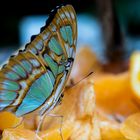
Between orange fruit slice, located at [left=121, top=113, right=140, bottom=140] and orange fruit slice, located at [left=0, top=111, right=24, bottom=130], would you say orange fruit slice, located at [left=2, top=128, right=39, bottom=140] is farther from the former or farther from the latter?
orange fruit slice, located at [left=121, top=113, right=140, bottom=140]

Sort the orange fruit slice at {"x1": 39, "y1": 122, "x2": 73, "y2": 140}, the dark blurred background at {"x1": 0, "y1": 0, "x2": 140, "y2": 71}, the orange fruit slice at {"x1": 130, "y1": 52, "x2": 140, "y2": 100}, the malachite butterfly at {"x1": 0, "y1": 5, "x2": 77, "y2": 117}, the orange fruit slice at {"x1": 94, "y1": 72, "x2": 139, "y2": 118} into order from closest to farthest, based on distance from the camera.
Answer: the malachite butterfly at {"x1": 0, "y1": 5, "x2": 77, "y2": 117}
the orange fruit slice at {"x1": 39, "y1": 122, "x2": 73, "y2": 140}
the orange fruit slice at {"x1": 130, "y1": 52, "x2": 140, "y2": 100}
the orange fruit slice at {"x1": 94, "y1": 72, "x2": 139, "y2": 118}
the dark blurred background at {"x1": 0, "y1": 0, "x2": 140, "y2": 71}

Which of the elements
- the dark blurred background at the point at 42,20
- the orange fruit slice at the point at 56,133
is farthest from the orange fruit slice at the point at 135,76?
the dark blurred background at the point at 42,20

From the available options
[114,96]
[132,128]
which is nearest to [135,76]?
[114,96]

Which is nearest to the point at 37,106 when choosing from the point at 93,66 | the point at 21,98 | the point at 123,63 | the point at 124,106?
the point at 21,98

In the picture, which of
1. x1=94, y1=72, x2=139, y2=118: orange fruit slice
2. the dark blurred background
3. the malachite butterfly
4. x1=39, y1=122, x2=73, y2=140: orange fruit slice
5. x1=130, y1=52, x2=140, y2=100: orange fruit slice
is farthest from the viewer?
the dark blurred background

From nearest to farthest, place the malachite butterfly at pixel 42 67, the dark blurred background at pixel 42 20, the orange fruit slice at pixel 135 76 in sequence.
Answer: the malachite butterfly at pixel 42 67
the orange fruit slice at pixel 135 76
the dark blurred background at pixel 42 20

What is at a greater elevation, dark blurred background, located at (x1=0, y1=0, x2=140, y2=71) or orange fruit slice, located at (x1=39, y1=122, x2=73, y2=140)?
orange fruit slice, located at (x1=39, y1=122, x2=73, y2=140)

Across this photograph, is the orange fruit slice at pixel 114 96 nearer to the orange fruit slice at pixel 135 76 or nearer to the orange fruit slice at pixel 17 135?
the orange fruit slice at pixel 135 76

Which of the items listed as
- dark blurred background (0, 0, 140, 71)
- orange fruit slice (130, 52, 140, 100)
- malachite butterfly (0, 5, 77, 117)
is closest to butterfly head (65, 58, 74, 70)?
malachite butterfly (0, 5, 77, 117)
